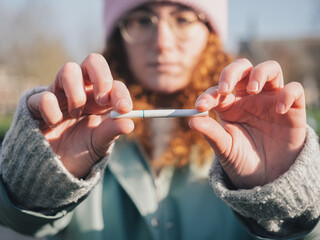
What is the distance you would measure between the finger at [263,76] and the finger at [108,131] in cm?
38

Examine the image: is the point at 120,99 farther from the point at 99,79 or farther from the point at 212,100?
the point at 212,100

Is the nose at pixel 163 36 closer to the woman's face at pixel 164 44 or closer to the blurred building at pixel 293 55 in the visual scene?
the woman's face at pixel 164 44

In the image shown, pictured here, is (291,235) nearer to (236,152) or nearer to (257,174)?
(257,174)

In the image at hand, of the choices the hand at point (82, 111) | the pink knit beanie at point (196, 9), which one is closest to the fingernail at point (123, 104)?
the hand at point (82, 111)

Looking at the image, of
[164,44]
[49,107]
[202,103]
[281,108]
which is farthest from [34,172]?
[164,44]

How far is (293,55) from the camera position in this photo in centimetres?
3750

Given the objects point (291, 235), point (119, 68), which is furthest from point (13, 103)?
point (291, 235)

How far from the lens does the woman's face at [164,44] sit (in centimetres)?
179

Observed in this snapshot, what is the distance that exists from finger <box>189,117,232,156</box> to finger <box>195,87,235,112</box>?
38 mm

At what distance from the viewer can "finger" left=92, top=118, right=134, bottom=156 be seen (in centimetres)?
102

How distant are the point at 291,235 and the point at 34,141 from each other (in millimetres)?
942

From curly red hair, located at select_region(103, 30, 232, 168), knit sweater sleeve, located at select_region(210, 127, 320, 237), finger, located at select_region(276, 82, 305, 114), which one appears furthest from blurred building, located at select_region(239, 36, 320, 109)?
finger, located at select_region(276, 82, 305, 114)

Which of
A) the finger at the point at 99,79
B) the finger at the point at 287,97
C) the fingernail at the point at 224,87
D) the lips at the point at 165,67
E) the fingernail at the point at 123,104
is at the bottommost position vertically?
the lips at the point at 165,67

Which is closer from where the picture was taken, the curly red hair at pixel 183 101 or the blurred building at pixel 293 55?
the curly red hair at pixel 183 101
